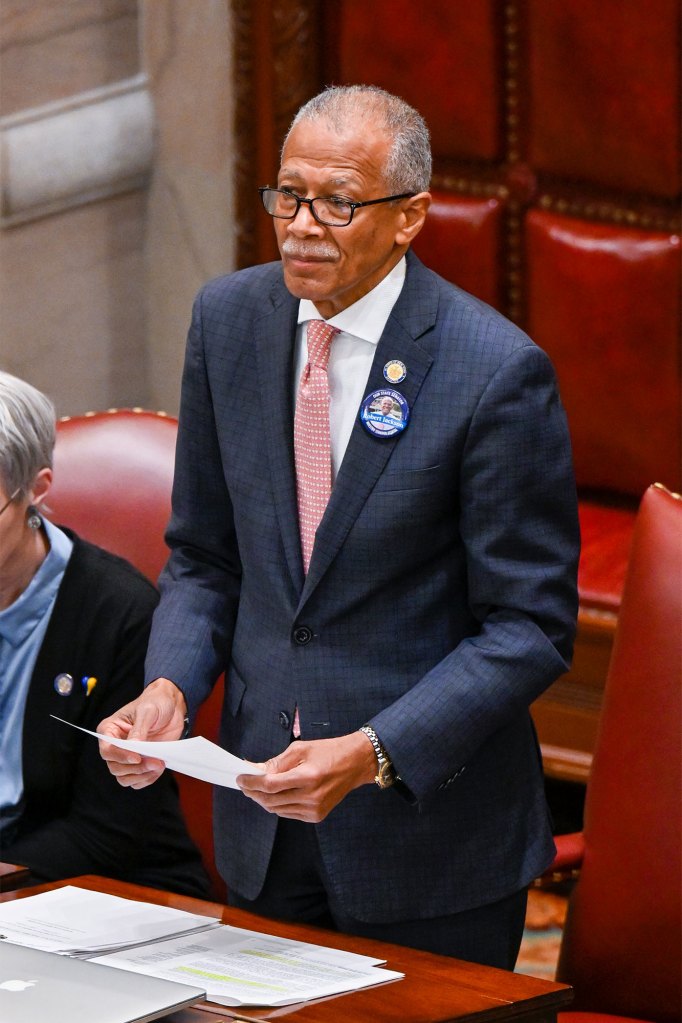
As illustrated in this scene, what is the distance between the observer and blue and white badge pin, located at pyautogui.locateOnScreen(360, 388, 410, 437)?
1843mm

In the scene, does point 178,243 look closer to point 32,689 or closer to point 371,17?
point 371,17

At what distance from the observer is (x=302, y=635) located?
6.20ft

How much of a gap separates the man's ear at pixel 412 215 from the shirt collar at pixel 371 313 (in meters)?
0.06

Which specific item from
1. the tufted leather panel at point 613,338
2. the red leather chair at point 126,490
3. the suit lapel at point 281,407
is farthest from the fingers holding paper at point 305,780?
the tufted leather panel at point 613,338

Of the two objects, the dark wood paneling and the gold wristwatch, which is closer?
the gold wristwatch

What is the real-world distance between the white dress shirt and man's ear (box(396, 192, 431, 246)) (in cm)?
6

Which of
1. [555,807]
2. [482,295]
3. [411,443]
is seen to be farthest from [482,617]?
[482,295]

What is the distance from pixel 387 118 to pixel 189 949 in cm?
91

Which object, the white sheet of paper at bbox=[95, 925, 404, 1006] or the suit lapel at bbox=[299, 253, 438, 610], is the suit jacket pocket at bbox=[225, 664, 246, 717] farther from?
the white sheet of paper at bbox=[95, 925, 404, 1006]

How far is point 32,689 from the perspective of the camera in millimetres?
2330

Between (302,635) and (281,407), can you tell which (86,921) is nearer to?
(302,635)

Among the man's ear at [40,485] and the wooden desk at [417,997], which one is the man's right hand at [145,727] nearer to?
the wooden desk at [417,997]

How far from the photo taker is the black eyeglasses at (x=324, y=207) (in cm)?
179

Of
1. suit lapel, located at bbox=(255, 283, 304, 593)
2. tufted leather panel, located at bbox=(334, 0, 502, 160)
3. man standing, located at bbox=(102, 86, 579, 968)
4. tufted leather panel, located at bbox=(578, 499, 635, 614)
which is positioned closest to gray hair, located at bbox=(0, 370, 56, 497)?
man standing, located at bbox=(102, 86, 579, 968)
